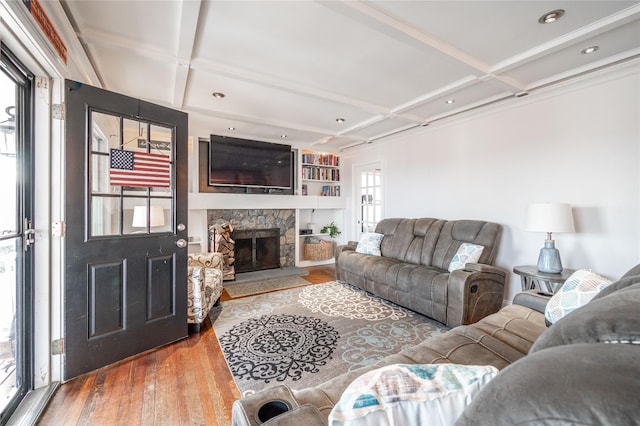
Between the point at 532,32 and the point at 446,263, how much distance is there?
7.50 ft

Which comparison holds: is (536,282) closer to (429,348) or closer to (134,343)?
(429,348)

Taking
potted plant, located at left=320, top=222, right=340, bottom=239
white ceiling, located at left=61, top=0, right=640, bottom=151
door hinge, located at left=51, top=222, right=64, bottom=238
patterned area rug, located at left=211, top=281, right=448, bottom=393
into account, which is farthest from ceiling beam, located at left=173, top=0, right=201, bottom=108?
potted plant, located at left=320, top=222, right=340, bottom=239

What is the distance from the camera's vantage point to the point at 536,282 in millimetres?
2932

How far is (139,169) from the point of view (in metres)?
2.16

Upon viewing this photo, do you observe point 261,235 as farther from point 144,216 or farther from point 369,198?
point 144,216

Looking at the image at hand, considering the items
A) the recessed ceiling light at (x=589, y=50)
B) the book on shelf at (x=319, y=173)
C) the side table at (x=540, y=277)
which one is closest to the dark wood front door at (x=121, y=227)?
the side table at (x=540, y=277)

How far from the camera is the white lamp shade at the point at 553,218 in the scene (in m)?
2.46

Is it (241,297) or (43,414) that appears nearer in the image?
(43,414)

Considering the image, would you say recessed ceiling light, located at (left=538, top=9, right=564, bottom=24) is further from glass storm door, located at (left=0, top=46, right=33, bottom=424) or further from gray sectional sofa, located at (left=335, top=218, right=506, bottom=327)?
glass storm door, located at (left=0, top=46, right=33, bottom=424)

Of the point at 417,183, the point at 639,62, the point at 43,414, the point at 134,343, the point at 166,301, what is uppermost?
the point at 639,62

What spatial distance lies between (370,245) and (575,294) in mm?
2622

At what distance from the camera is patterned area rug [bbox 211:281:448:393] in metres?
1.99

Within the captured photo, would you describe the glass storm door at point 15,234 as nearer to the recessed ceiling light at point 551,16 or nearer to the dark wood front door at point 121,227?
the dark wood front door at point 121,227

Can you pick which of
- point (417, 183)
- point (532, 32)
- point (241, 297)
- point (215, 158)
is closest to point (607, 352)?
point (532, 32)
